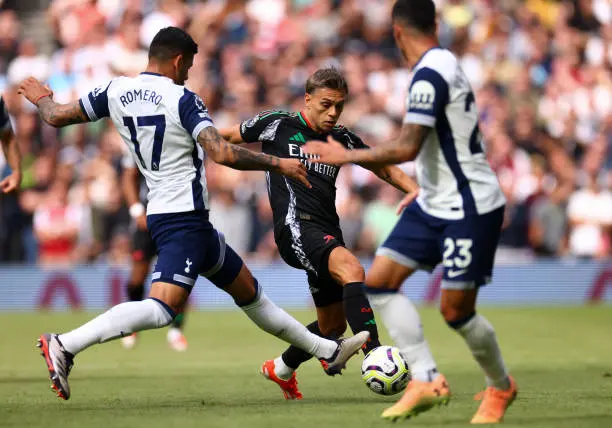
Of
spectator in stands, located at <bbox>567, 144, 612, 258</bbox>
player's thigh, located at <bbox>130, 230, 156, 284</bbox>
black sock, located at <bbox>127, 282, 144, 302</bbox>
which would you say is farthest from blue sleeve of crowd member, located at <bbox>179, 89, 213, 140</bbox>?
spectator in stands, located at <bbox>567, 144, 612, 258</bbox>

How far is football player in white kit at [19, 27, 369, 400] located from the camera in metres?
7.62

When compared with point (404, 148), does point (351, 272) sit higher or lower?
lower

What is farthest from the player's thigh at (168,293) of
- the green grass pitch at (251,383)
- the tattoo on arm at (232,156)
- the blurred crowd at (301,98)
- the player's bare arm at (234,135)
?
the blurred crowd at (301,98)

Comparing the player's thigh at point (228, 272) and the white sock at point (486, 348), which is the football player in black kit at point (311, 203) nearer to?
the player's thigh at point (228, 272)

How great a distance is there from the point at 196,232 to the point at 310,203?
1.43 m

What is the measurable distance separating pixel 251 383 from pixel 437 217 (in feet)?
11.0

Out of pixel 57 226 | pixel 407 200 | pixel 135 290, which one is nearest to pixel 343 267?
pixel 407 200

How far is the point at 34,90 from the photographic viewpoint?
8375 mm

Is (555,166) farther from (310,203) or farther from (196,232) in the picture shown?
(196,232)

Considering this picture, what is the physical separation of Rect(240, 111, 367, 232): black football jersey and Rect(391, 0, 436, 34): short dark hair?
232cm

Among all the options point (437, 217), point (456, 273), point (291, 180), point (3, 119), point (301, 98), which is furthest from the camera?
point (301, 98)

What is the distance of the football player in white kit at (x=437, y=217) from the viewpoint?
22.3ft

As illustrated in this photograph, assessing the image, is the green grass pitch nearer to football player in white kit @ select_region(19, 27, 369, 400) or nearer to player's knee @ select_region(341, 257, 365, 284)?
football player in white kit @ select_region(19, 27, 369, 400)

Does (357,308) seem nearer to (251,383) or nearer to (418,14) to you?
(251,383)
